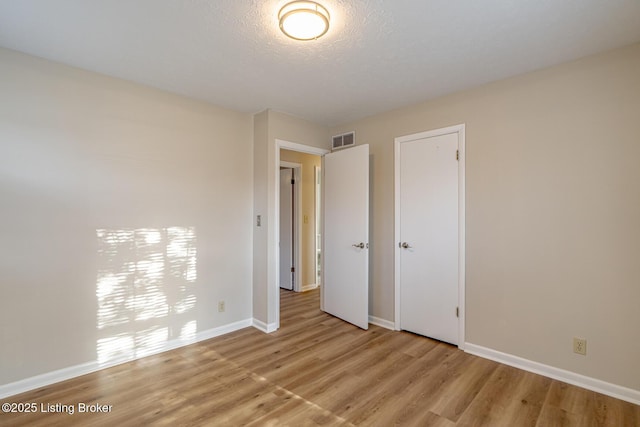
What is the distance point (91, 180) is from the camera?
249 centimetres

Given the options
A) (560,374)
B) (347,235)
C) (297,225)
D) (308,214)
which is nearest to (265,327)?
(347,235)

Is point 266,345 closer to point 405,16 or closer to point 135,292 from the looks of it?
point 135,292

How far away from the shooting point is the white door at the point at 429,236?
9.75ft

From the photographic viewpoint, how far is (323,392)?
87.3 inches

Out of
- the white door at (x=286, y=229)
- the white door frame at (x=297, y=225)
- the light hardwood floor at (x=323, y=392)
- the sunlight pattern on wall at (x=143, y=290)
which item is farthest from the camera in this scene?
the white door at (x=286, y=229)

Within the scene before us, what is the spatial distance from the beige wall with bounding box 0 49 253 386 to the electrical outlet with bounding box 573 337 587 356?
313 cm

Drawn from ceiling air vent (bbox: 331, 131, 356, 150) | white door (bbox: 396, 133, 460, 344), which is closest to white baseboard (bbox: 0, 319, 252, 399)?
white door (bbox: 396, 133, 460, 344)

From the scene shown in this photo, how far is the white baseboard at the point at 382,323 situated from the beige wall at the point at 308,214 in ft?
5.76

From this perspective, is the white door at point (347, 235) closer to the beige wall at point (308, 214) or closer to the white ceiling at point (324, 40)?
the white ceiling at point (324, 40)

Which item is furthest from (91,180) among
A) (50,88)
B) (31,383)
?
(31,383)

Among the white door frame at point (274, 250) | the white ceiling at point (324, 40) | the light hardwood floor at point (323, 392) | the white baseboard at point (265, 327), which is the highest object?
the white ceiling at point (324, 40)

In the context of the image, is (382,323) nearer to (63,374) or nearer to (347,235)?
(347,235)

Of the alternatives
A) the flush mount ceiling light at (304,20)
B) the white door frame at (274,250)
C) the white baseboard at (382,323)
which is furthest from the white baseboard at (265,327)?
the flush mount ceiling light at (304,20)

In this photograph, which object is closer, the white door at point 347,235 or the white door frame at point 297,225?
the white door at point 347,235
